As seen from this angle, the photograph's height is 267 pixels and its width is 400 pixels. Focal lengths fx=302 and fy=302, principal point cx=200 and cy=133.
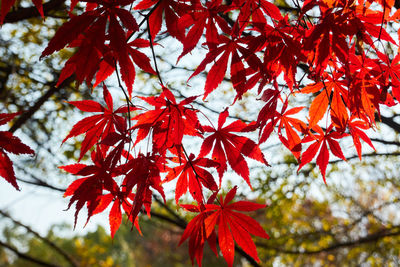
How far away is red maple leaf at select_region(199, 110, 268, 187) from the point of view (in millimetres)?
861

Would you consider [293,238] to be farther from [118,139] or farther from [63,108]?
[118,139]

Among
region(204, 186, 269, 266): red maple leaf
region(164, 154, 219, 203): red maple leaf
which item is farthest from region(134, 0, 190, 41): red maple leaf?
region(204, 186, 269, 266): red maple leaf

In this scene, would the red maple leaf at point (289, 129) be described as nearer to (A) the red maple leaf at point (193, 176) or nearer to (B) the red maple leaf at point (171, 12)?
(A) the red maple leaf at point (193, 176)

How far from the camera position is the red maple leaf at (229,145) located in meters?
0.86

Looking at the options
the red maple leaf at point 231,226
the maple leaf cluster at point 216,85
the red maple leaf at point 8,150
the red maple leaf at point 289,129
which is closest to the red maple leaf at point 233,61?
the maple leaf cluster at point 216,85

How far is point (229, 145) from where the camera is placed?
907 mm

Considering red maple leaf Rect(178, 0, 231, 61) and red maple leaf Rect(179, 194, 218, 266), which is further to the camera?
red maple leaf Rect(179, 194, 218, 266)

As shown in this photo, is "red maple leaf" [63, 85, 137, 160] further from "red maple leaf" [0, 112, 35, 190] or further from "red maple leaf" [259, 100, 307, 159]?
"red maple leaf" [259, 100, 307, 159]

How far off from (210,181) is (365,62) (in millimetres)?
582

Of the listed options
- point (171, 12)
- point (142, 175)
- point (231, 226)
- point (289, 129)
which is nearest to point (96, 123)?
point (142, 175)

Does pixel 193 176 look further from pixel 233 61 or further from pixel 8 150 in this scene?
pixel 8 150

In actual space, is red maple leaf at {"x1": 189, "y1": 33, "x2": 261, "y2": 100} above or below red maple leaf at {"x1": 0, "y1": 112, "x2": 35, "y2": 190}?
above

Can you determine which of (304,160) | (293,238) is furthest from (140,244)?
(304,160)

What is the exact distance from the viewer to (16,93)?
2375 mm
